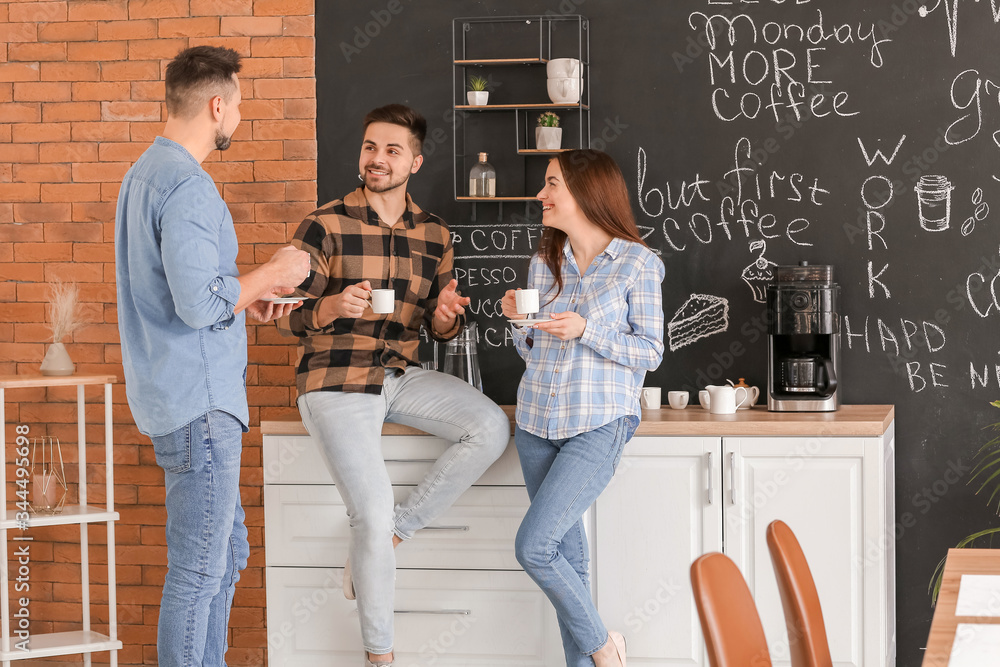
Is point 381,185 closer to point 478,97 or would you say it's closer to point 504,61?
point 478,97

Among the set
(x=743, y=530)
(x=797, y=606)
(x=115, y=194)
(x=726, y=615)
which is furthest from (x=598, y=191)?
(x=115, y=194)

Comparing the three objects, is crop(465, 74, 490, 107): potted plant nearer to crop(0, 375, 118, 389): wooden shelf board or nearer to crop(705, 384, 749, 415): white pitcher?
crop(705, 384, 749, 415): white pitcher

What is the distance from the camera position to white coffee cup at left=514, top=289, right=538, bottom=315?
8.94ft

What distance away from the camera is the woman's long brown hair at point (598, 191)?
2.90 metres

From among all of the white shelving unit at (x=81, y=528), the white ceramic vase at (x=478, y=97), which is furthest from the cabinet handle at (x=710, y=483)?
the white shelving unit at (x=81, y=528)

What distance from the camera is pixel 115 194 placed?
3.73 meters

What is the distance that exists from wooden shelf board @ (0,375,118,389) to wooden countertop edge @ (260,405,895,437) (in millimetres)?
677

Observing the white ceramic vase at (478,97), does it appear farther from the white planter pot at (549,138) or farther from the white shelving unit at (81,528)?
the white shelving unit at (81,528)

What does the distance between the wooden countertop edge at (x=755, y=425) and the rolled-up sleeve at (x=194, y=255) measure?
34.8 inches

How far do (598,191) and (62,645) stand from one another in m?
2.41

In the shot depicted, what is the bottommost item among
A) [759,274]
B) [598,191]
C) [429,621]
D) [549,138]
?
[429,621]

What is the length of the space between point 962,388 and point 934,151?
31.9 inches

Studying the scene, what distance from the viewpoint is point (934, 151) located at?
3.34 m

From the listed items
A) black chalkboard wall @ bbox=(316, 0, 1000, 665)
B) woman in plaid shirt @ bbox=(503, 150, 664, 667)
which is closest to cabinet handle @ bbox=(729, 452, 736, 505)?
woman in plaid shirt @ bbox=(503, 150, 664, 667)
